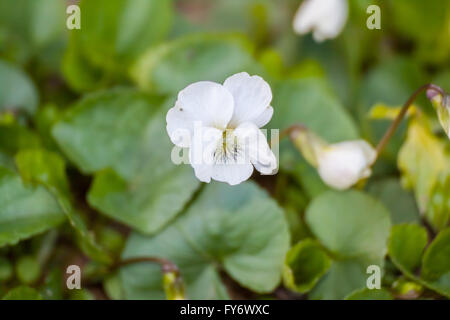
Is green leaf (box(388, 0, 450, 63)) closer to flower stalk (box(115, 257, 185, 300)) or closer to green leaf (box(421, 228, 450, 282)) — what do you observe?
green leaf (box(421, 228, 450, 282))

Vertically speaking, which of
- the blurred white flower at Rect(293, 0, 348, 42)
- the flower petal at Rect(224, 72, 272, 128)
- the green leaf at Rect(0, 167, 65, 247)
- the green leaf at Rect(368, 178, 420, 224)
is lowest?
the green leaf at Rect(368, 178, 420, 224)

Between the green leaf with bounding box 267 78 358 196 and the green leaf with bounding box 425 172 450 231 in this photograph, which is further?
the green leaf with bounding box 267 78 358 196

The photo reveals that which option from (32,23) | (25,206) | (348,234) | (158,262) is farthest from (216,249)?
(32,23)

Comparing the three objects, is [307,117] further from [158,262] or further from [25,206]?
[25,206]

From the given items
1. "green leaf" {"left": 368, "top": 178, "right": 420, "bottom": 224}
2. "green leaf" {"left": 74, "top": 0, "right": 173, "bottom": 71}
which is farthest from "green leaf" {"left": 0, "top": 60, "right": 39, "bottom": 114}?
"green leaf" {"left": 368, "top": 178, "right": 420, "bottom": 224}

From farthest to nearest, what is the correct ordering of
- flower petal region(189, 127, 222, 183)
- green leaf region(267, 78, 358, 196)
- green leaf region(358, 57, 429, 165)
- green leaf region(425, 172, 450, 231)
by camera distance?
1. green leaf region(358, 57, 429, 165)
2. green leaf region(267, 78, 358, 196)
3. green leaf region(425, 172, 450, 231)
4. flower petal region(189, 127, 222, 183)
